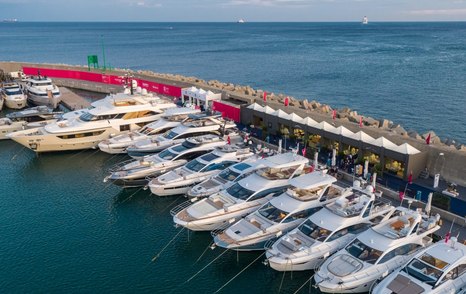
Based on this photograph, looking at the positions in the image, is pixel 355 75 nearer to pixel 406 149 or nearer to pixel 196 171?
pixel 406 149

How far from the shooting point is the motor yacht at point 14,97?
47875 mm

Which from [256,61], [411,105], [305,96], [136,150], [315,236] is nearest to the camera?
[315,236]

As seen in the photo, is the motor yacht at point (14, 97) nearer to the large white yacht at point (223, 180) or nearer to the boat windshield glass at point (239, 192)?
the large white yacht at point (223, 180)

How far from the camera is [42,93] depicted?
47.4m

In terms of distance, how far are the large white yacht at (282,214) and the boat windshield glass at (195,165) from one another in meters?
6.48

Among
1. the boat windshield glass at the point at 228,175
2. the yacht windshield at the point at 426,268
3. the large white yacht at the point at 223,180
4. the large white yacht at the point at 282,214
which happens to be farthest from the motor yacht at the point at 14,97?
the yacht windshield at the point at 426,268

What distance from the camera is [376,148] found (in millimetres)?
26266

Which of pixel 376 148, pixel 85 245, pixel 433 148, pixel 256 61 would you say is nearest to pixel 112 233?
pixel 85 245

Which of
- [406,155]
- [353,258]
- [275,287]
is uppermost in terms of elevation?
[406,155]

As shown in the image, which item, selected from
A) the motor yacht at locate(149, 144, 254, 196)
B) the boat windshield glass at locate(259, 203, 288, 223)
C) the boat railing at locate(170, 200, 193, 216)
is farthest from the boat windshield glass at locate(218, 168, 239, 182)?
the boat windshield glass at locate(259, 203, 288, 223)

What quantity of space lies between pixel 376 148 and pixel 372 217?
7746mm

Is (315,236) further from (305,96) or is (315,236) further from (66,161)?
(305,96)

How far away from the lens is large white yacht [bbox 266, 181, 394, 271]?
18047 millimetres

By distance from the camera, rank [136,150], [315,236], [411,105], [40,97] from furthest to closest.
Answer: [411,105], [40,97], [136,150], [315,236]
